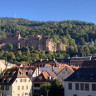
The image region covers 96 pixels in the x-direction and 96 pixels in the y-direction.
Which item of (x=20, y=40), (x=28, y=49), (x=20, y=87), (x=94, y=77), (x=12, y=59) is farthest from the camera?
(x=20, y=40)

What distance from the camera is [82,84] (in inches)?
2069

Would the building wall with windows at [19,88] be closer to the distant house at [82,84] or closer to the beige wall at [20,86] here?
the beige wall at [20,86]

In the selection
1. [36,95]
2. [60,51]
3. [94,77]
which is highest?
[60,51]

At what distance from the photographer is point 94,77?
5200cm

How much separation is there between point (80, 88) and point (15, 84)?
15674 mm

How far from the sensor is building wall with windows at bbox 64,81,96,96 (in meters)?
51.3

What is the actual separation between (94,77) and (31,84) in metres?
18.5

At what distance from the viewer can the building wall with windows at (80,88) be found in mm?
51312

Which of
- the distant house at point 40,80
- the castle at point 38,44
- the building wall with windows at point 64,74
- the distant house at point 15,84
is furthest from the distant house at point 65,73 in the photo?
the castle at point 38,44

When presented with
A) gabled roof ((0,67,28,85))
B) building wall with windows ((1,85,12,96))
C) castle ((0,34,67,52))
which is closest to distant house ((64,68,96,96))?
gabled roof ((0,67,28,85))

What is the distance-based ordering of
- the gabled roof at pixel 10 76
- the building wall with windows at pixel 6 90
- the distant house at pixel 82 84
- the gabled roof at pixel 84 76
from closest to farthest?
the distant house at pixel 82 84
the gabled roof at pixel 84 76
the building wall with windows at pixel 6 90
the gabled roof at pixel 10 76

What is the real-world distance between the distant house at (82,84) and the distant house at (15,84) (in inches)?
506

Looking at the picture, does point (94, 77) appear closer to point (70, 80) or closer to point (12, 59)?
point (70, 80)


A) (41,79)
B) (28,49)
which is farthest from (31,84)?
(28,49)
